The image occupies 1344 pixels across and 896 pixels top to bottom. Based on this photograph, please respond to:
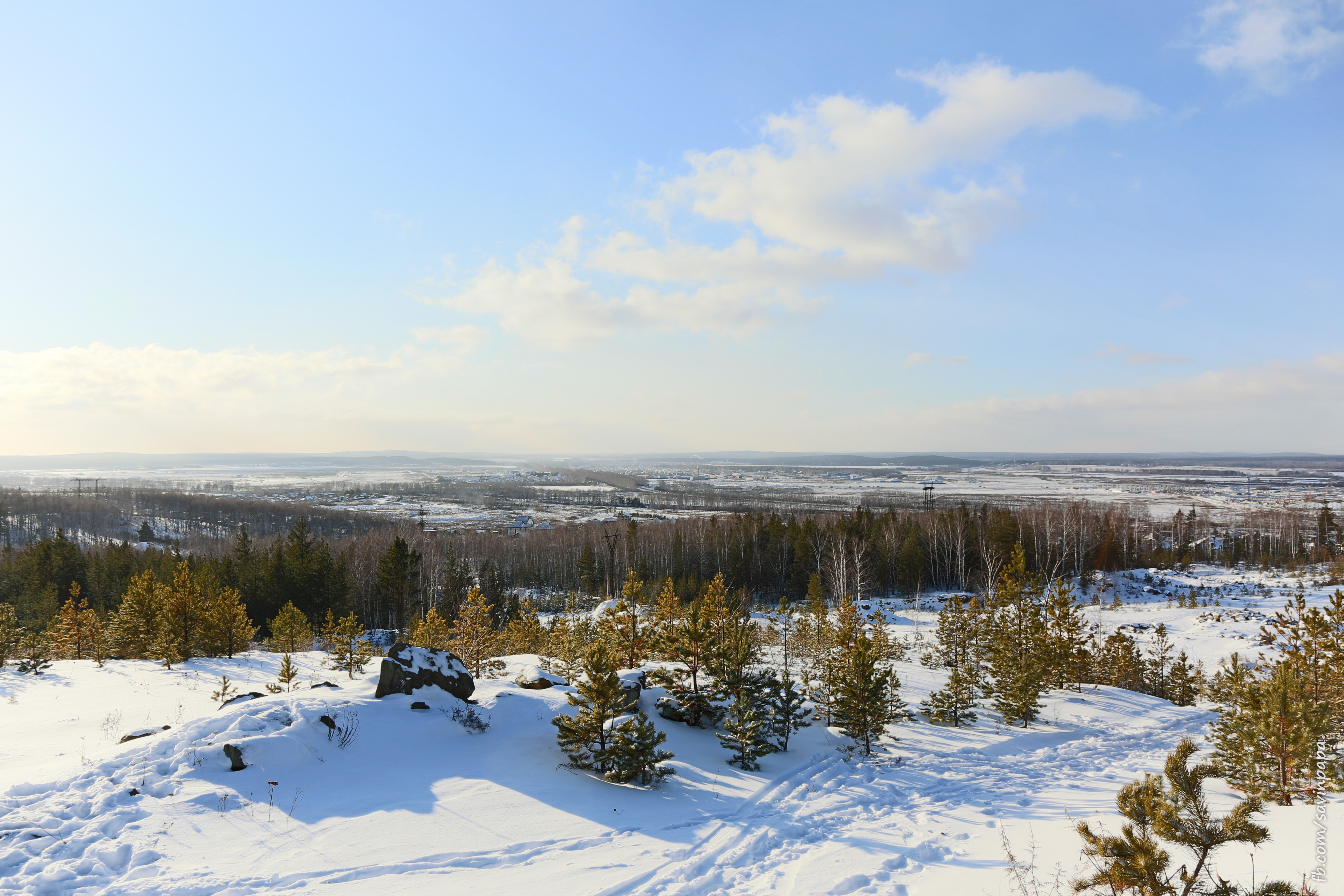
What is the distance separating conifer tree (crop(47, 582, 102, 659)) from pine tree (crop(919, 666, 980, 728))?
28.3 metres

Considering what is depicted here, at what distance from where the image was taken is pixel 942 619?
24156 millimetres

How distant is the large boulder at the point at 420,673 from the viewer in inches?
437

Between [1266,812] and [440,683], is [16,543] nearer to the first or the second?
[440,683]

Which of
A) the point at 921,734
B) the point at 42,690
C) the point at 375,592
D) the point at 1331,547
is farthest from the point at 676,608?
the point at 1331,547

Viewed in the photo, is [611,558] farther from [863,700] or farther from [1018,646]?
[863,700]

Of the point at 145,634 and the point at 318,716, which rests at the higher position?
the point at 318,716

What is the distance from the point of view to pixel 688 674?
44.3 ft

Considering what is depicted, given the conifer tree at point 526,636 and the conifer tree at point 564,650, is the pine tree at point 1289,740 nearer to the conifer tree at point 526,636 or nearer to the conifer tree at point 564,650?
the conifer tree at point 564,650

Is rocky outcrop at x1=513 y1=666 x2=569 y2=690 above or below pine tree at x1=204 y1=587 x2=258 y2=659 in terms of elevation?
above

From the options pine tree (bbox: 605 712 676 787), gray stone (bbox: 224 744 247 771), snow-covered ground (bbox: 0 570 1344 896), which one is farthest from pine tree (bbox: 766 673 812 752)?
gray stone (bbox: 224 744 247 771)

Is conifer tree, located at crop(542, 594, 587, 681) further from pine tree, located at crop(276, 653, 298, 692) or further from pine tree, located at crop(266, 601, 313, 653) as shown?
pine tree, located at crop(266, 601, 313, 653)

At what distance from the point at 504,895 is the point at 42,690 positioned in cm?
1550

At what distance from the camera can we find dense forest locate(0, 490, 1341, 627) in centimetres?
4100

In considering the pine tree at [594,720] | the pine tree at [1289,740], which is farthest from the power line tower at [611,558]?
the pine tree at [1289,740]
